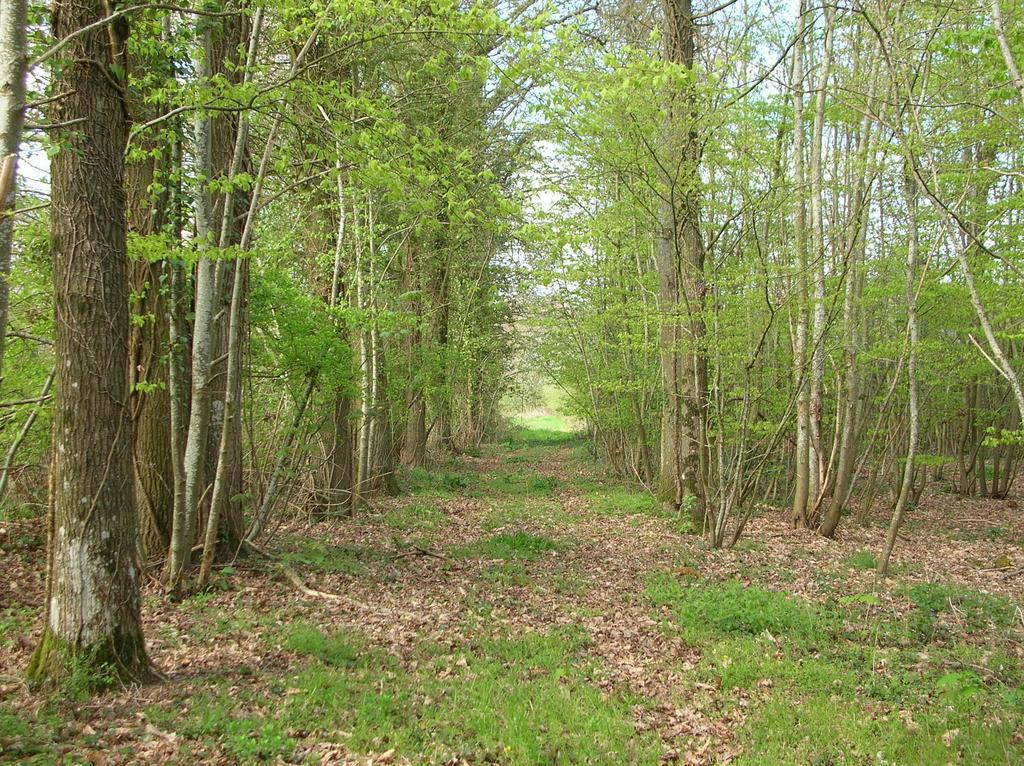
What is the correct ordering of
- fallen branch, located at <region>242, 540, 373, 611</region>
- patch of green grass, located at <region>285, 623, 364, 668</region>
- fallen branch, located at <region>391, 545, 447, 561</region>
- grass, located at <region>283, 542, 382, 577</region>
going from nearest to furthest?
1. patch of green grass, located at <region>285, 623, 364, 668</region>
2. fallen branch, located at <region>242, 540, 373, 611</region>
3. grass, located at <region>283, 542, 382, 577</region>
4. fallen branch, located at <region>391, 545, 447, 561</region>

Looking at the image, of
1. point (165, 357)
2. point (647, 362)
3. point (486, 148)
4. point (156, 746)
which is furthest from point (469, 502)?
point (156, 746)

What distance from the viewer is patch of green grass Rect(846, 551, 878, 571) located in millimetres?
8773

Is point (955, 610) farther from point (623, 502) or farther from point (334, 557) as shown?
point (623, 502)

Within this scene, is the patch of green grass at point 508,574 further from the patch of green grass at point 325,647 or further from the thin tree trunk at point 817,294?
the thin tree trunk at point 817,294

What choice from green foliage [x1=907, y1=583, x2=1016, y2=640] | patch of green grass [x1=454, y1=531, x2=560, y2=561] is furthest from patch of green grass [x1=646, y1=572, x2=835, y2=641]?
patch of green grass [x1=454, y1=531, x2=560, y2=561]

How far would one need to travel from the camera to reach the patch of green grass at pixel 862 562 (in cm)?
877

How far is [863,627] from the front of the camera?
6.16 metres

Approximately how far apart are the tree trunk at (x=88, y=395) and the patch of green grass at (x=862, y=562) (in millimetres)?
8443

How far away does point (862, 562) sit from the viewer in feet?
29.1

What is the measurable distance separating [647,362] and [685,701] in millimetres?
10669

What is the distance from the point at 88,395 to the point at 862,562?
9139 millimetres

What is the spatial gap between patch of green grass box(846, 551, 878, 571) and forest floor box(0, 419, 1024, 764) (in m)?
0.03

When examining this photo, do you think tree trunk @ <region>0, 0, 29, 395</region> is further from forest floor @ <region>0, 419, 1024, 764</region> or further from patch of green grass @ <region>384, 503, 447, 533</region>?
patch of green grass @ <region>384, 503, 447, 533</region>

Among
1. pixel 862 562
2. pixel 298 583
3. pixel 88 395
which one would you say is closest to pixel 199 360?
pixel 88 395
